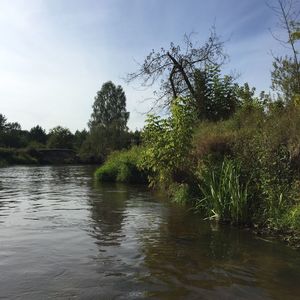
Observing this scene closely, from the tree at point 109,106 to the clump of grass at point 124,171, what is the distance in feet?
172

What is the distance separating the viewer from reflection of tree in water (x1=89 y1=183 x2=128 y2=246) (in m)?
10.6

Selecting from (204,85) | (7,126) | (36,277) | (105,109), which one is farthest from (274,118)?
(7,126)

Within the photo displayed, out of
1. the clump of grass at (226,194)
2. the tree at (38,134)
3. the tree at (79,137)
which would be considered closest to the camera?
the clump of grass at (226,194)

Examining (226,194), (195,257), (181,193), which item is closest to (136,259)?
(195,257)

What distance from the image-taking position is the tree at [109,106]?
81562 mm

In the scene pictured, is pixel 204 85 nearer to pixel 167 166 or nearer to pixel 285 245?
pixel 167 166

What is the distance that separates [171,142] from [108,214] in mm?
3250

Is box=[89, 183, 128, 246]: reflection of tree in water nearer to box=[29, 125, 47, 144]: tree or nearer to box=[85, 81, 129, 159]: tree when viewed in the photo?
box=[85, 81, 129, 159]: tree

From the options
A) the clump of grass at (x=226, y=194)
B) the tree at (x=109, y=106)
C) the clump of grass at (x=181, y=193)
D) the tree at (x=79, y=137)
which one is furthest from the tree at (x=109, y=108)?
the clump of grass at (x=226, y=194)

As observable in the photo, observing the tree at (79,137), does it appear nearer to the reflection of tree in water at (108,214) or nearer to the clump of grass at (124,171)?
the clump of grass at (124,171)

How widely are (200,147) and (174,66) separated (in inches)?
434

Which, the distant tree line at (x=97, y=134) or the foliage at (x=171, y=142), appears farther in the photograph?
the distant tree line at (x=97, y=134)

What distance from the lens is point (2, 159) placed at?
63.1 m

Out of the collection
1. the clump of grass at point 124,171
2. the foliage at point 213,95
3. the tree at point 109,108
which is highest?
the tree at point 109,108
